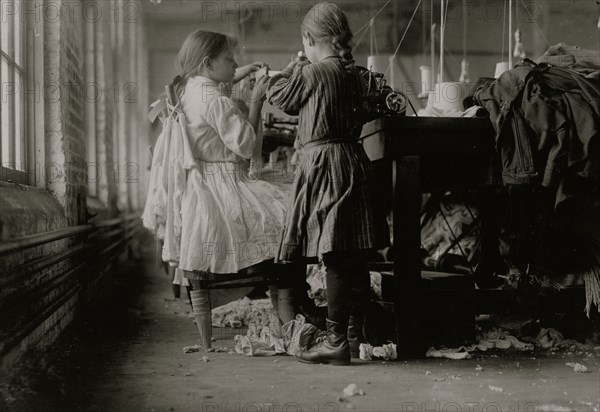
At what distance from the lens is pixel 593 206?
272 centimetres

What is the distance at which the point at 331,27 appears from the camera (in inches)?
106

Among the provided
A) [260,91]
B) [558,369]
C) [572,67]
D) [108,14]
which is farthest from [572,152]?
[108,14]

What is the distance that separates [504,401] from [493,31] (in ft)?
18.3

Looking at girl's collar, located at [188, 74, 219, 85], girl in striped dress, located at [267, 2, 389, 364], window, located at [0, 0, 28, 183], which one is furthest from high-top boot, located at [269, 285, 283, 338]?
window, located at [0, 0, 28, 183]

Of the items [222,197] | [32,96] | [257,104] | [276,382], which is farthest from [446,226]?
[32,96]

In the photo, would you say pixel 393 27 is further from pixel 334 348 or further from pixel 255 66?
pixel 334 348

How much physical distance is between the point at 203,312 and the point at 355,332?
73 cm

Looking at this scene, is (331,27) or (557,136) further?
(331,27)

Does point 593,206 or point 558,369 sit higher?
point 593,206

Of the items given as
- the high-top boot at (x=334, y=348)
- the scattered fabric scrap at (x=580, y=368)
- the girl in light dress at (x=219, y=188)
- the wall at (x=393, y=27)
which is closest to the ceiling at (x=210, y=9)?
the wall at (x=393, y=27)

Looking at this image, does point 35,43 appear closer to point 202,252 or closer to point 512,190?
point 202,252

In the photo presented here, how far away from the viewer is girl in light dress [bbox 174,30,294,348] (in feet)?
9.59

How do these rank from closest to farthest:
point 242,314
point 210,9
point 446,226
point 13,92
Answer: point 13,92
point 242,314
point 446,226
point 210,9

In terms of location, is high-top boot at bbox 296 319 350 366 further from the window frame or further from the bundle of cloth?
the window frame
